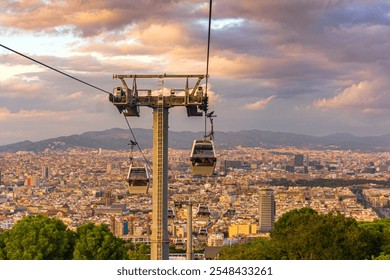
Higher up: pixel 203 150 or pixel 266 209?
pixel 203 150

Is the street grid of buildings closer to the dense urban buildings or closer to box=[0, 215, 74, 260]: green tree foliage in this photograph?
the dense urban buildings

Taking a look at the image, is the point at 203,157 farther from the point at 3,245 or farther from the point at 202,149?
the point at 3,245

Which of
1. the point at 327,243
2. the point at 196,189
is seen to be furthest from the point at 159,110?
the point at 196,189

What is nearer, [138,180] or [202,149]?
[202,149]

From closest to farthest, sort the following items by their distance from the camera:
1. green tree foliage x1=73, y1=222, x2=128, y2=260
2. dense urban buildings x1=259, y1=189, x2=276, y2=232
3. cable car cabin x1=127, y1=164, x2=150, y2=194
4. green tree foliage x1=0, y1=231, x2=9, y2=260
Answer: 1. cable car cabin x1=127, y1=164, x2=150, y2=194
2. green tree foliage x1=0, y1=231, x2=9, y2=260
3. green tree foliage x1=73, y1=222, x2=128, y2=260
4. dense urban buildings x1=259, y1=189, x2=276, y2=232

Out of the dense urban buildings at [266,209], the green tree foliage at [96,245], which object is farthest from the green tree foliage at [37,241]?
the dense urban buildings at [266,209]

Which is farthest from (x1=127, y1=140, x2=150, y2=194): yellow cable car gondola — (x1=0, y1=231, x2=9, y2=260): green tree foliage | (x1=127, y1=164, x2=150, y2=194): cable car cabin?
(x1=0, y1=231, x2=9, y2=260): green tree foliage
